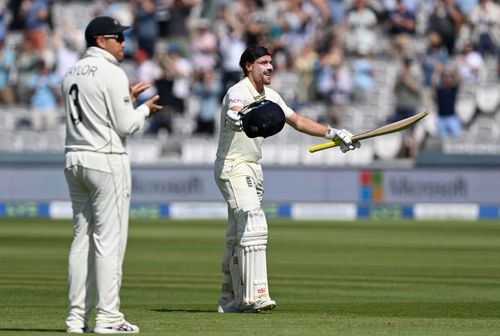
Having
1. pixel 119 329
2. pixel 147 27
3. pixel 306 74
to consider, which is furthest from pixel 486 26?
pixel 119 329

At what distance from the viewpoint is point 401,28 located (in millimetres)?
24750

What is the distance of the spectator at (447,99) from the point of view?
22938 mm

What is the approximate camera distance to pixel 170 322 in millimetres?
8688

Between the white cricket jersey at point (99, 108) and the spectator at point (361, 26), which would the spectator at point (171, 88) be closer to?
the spectator at point (361, 26)

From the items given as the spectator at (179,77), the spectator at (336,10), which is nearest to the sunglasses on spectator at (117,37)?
the spectator at (179,77)

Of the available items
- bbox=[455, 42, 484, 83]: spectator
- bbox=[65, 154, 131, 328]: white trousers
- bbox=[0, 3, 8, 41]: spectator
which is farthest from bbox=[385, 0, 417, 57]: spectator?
bbox=[65, 154, 131, 328]: white trousers

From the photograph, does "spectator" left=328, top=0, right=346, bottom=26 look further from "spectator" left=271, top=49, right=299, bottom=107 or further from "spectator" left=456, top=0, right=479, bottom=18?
"spectator" left=456, top=0, right=479, bottom=18

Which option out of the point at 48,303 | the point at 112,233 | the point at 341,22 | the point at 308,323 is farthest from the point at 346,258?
the point at 341,22

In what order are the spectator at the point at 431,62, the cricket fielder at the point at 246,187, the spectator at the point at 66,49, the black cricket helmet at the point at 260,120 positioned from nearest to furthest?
the black cricket helmet at the point at 260,120 < the cricket fielder at the point at 246,187 < the spectator at the point at 431,62 < the spectator at the point at 66,49

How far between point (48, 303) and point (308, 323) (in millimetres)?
2473

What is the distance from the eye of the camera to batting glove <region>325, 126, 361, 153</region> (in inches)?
371

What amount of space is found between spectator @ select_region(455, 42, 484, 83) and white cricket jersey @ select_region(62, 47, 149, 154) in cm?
1685

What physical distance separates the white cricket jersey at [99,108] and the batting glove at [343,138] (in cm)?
202

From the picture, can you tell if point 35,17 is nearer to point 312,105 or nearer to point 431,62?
point 312,105
